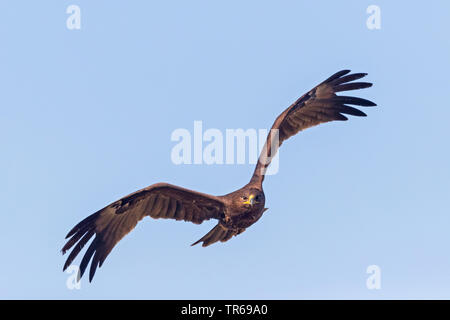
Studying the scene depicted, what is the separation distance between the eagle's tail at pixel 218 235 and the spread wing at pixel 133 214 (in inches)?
9.0

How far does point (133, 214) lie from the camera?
12.5 meters

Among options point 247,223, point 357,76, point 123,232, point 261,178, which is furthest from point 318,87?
point 123,232

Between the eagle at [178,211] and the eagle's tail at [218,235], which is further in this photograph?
the eagle's tail at [218,235]

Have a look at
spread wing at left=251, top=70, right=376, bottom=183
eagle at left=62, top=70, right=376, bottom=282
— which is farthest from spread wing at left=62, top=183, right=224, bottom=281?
spread wing at left=251, top=70, right=376, bottom=183

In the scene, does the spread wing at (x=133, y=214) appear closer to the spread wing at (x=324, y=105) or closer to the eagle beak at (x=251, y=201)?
the eagle beak at (x=251, y=201)

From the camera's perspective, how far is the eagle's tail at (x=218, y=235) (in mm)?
12508

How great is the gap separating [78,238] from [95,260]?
1.71 feet

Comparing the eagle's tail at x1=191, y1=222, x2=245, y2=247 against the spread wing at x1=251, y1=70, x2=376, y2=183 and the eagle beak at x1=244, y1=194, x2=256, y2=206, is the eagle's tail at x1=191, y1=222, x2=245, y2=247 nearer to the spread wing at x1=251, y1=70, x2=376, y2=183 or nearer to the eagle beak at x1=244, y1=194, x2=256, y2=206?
the eagle beak at x1=244, y1=194, x2=256, y2=206

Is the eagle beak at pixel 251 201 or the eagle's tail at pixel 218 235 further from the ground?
the eagle beak at pixel 251 201

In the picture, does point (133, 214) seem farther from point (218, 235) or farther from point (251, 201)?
point (251, 201)

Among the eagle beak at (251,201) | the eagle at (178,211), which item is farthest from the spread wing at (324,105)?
the eagle beak at (251,201)

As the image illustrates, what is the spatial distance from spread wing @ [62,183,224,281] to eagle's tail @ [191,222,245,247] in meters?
0.23

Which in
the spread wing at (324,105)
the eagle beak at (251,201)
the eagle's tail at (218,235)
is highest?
the spread wing at (324,105)
